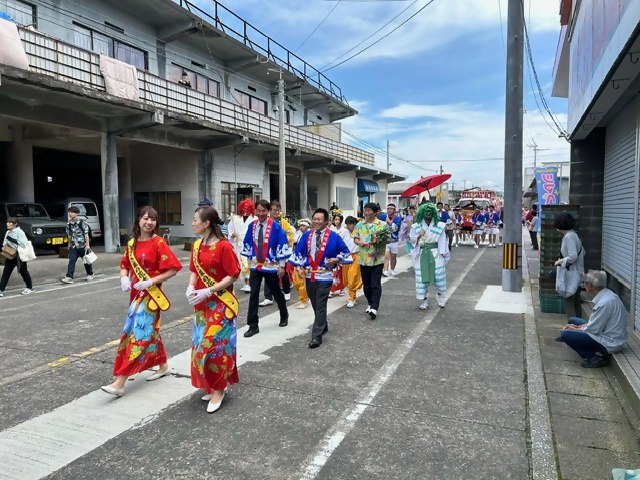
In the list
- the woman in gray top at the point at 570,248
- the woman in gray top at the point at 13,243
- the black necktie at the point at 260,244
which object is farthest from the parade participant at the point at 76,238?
the woman in gray top at the point at 570,248

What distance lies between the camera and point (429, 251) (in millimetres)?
7629

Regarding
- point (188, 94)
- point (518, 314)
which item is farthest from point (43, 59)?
point (518, 314)

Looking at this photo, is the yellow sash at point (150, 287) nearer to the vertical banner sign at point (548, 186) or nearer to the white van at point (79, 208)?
the vertical banner sign at point (548, 186)

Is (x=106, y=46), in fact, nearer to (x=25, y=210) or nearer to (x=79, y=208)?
(x=79, y=208)

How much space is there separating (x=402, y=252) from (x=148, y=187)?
12.0 metres

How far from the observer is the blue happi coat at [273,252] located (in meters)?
6.30

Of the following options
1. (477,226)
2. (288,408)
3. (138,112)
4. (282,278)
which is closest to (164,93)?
(138,112)

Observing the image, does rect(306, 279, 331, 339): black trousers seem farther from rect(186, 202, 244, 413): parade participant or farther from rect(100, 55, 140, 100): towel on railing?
rect(100, 55, 140, 100): towel on railing

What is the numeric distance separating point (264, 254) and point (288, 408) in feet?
8.98

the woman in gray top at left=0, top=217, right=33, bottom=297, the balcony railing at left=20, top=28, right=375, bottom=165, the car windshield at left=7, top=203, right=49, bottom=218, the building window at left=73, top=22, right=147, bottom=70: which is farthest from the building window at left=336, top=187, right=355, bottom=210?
the woman in gray top at left=0, top=217, right=33, bottom=297

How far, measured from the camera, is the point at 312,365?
4957 mm

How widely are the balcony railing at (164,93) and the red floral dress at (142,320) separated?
10.8 m

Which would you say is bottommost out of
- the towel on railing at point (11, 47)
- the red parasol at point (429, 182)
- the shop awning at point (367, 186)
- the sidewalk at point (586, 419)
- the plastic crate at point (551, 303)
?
the sidewalk at point (586, 419)

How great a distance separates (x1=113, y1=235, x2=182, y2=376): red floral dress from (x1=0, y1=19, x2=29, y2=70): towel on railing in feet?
32.1
